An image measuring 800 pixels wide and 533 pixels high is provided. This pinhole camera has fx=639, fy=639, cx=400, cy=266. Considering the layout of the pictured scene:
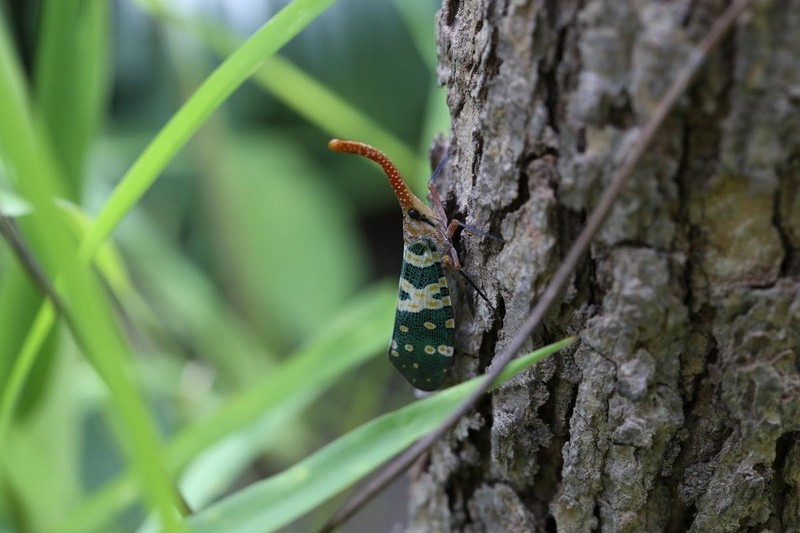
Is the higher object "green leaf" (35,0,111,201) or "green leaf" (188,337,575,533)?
"green leaf" (35,0,111,201)

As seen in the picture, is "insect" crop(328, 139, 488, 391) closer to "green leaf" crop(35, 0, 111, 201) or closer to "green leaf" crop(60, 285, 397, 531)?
"green leaf" crop(60, 285, 397, 531)

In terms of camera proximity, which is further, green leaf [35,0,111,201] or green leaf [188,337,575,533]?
green leaf [35,0,111,201]

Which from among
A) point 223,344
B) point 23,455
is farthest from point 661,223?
point 223,344

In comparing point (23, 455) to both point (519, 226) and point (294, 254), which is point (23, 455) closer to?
point (519, 226)

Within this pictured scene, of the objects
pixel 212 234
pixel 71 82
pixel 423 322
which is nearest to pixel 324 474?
pixel 423 322

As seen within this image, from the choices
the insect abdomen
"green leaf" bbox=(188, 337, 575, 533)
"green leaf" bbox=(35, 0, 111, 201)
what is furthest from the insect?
"green leaf" bbox=(35, 0, 111, 201)

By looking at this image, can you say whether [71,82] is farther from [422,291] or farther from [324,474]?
[324,474]

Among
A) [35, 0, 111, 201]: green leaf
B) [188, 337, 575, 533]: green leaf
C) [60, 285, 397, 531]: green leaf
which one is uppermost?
[35, 0, 111, 201]: green leaf

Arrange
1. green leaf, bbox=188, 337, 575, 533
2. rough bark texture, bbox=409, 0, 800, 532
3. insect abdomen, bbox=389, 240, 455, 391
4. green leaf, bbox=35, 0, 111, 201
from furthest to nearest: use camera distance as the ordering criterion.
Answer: green leaf, bbox=35, 0, 111, 201, insect abdomen, bbox=389, 240, 455, 391, green leaf, bbox=188, 337, 575, 533, rough bark texture, bbox=409, 0, 800, 532

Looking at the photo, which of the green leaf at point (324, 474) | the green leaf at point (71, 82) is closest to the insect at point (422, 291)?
the green leaf at point (324, 474)
